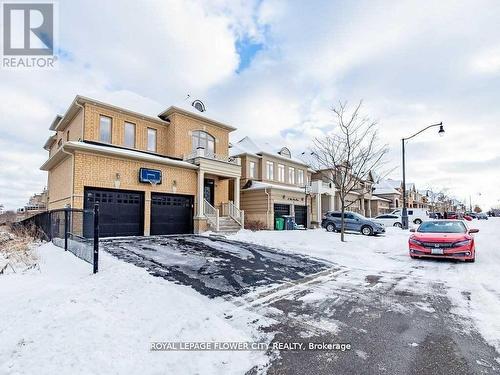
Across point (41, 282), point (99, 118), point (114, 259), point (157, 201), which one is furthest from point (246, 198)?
point (41, 282)

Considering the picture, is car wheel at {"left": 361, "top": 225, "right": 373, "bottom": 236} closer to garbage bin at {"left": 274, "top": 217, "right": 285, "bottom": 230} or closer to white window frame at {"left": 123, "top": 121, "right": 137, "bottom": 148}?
garbage bin at {"left": 274, "top": 217, "right": 285, "bottom": 230}

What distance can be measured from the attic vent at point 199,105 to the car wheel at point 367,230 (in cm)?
1525

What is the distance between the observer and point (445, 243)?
976cm

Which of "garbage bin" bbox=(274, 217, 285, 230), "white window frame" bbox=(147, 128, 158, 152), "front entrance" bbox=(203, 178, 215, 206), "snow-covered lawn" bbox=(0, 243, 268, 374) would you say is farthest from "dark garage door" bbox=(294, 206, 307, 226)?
"snow-covered lawn" bbox=(0, 243, 268, 374)

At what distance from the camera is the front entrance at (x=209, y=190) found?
2109 cm

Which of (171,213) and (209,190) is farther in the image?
(209,190)

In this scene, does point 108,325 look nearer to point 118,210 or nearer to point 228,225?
point 118,210

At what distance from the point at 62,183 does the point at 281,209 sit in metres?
16.6

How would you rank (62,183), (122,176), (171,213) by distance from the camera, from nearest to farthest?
(122,176) < (62,183) < (171,213)

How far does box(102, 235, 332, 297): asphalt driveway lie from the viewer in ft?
22.3

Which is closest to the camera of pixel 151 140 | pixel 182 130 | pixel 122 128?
pixel 122 128

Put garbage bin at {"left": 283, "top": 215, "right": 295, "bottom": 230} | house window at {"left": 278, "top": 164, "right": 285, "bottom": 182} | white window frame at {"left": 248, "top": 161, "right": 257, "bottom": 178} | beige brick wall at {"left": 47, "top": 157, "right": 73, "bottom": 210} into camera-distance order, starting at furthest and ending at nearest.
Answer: house window at {"left": 278, "top": 164, "right": 285, "bottom": 182}
white window frame at {"left": 248, "top": 161, "right": 257, "bottom": 178}
garbage bin at {"left": 283, "top": 215, "right": 295, "bottom": 230}
beige brick wall at {"left": 47, "top": 157, "right": 73, "bottom": 210}

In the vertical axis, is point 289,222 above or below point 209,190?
below

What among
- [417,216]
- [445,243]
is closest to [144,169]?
[445,243]
